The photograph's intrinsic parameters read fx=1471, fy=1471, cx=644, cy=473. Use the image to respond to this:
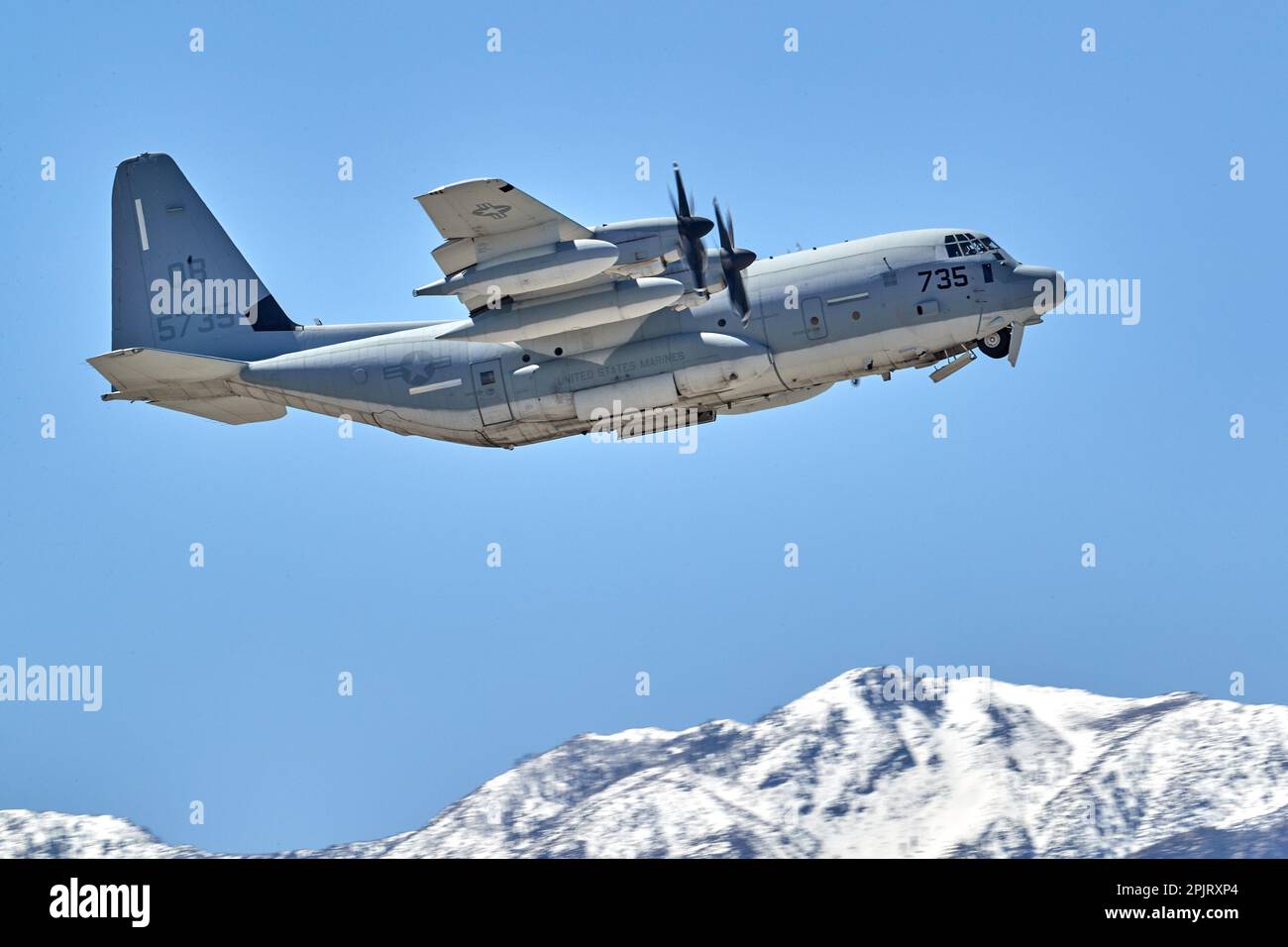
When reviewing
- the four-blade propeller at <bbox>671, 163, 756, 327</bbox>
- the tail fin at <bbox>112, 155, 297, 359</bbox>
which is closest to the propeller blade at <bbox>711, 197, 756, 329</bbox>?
the four-blade propeller at <bbox>671, 163, 756, 327</bbox>

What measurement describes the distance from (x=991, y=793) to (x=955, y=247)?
142 m

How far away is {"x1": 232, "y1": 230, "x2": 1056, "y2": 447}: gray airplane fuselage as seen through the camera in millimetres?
34219

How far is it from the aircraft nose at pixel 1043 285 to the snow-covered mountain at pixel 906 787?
322 ft

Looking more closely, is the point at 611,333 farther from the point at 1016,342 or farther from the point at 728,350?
the point at 1016,342

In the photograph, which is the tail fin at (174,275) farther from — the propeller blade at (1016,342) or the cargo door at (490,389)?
the propeller blade at (1016,342)

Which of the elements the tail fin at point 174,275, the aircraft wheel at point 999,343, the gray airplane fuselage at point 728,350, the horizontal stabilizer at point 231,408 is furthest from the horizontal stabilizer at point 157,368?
the aircraft wheel at point 999,343

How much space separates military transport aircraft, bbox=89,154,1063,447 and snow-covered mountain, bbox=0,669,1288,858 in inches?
3479

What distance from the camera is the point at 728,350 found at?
113 feet

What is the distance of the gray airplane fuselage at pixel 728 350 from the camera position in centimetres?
3422

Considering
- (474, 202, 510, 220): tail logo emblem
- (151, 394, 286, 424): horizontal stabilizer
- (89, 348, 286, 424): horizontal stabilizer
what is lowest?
(151, 394, 286, 424): horizontal stabilizer

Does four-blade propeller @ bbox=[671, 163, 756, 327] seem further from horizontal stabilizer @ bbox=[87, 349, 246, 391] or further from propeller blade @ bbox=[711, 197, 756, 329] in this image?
horizontal stabilizer @ bbox=[87, 349, 246, 391]
